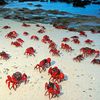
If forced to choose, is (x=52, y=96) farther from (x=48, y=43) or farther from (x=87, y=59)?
(x=48, y=43)

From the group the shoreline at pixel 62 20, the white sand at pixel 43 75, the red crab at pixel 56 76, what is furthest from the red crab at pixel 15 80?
the shoreline at pixel 62 20

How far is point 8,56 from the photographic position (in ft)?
39.0

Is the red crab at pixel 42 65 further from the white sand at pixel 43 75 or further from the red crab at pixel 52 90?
the red crab at pixel 52 90

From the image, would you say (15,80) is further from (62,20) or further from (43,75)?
(62,20)

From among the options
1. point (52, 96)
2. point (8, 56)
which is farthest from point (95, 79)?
point (8, 56)

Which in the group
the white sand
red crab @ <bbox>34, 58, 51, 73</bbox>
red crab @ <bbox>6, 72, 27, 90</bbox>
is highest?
red crab @ <bbox>6, 72, 27, 90</bbox>

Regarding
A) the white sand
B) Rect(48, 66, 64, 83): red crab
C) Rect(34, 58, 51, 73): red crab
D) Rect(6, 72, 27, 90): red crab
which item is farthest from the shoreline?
Rect(6, 72, 27, 90): red crab

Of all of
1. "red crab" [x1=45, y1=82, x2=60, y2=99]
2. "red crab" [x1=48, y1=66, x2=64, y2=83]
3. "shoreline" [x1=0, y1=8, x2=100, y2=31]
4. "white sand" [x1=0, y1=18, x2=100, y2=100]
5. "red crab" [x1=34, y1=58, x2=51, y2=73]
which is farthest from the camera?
"shoreline" [x1=0, y1=8, x2=100, y2=31]

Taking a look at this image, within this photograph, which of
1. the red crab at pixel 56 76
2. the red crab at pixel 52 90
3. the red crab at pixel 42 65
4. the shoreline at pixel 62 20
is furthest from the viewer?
the shoreline at pixel 62 20

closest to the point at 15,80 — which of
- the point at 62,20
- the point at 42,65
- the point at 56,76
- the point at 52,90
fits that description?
the point at 52,90

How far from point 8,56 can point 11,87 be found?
3.33 m

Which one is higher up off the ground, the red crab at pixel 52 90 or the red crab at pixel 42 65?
the red crab at pixel 52 90

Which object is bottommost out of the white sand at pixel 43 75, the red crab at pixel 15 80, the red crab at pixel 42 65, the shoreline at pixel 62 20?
the shoreline at pixel 62 20

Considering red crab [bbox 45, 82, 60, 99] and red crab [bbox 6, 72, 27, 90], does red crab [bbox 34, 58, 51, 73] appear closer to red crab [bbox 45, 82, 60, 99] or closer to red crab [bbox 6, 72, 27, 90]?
red crab [bbox 6, 72, 27, 90]
